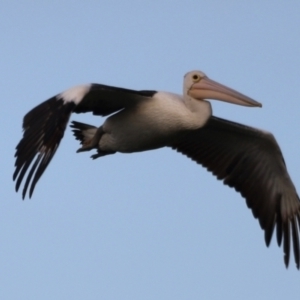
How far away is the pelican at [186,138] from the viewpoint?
39.8 ft

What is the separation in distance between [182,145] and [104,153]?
→ 1.69 meters

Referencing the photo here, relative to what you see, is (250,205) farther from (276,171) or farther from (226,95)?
(226,95)

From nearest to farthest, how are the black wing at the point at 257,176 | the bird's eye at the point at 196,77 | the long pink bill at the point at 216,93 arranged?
the long pink bill at the point at 216,93
the bird's eye at the point at 196,77
the black wing at the point at 257,176

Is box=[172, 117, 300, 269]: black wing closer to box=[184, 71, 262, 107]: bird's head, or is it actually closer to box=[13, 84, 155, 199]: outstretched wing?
box=[184, 71, 262, 107]: bird's head

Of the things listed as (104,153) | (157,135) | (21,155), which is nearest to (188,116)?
(157,135)

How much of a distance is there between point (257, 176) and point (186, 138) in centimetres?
113

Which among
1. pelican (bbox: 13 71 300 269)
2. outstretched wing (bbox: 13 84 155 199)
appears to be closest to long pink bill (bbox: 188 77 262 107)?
pelican (bbox: 13 71 300 269)

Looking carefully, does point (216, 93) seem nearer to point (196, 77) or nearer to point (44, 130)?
point (196, 77)

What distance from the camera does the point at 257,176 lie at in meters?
15.3

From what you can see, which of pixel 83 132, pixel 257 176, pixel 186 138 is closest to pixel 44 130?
pixel 83 132

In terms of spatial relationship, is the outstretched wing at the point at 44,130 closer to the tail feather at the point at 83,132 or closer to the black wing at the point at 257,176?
the tail feather at the point at 83,132

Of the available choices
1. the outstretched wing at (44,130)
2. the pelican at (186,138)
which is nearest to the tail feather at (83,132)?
the pelican at (186,138)

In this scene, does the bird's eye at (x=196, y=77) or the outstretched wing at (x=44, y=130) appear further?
the bird's eye at (x=196, y=77)

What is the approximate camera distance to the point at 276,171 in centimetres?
1524
